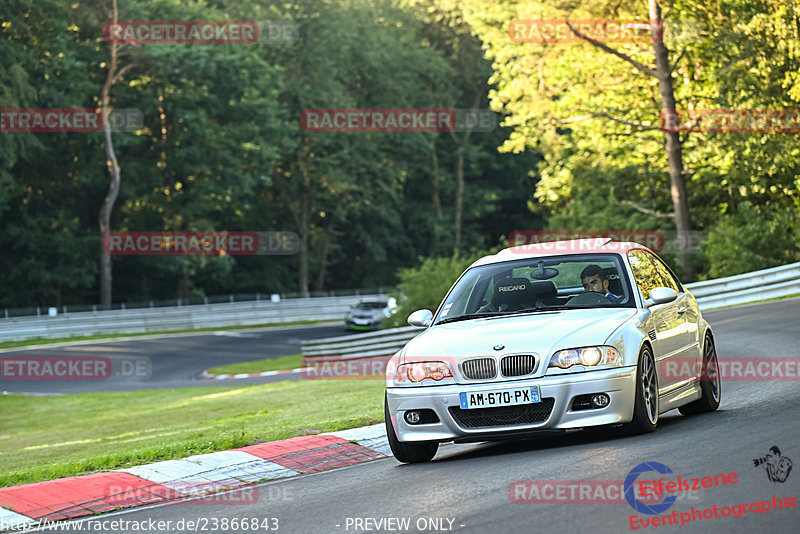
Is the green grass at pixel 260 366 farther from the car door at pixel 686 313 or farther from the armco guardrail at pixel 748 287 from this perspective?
the car door at pixel 686 313

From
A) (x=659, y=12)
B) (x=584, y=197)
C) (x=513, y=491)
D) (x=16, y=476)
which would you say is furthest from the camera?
(x=584, y=197)

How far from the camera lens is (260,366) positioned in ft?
110

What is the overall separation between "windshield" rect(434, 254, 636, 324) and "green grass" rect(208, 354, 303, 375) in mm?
22138

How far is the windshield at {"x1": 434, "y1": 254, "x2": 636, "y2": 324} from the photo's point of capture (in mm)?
9945

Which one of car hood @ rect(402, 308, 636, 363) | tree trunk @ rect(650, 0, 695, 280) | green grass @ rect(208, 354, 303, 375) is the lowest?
green grass @ rect(208, 354, 303, 375)

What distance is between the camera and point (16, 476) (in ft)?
35.6

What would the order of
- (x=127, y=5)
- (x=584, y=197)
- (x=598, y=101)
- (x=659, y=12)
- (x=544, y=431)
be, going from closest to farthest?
(x=544, y=431), (x=659, y=12), (x=598, y=101), (x=584, y=197), (x=127, y=5)

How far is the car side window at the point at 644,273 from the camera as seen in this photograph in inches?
405

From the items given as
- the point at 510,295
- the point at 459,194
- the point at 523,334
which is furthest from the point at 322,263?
the point at 523,334

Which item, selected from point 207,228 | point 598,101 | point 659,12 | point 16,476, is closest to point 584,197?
point 598,101

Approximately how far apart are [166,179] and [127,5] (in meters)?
10.00

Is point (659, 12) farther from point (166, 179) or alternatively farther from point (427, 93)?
point (427, 93)

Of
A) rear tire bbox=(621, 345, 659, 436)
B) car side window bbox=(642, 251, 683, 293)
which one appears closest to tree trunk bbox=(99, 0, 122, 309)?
car side window bbox=(642, 251, 683, 293)

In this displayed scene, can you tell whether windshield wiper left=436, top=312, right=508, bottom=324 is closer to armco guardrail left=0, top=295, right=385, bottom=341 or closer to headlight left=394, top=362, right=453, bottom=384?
headlight left=394, top=362, right=453, bottom=384
